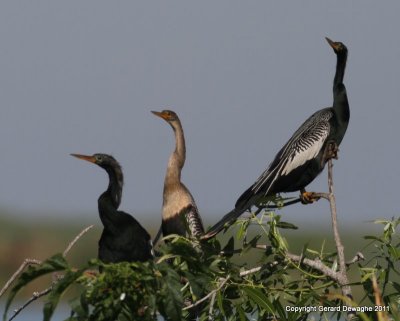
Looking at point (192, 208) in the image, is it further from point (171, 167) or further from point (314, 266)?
point (314, 266)

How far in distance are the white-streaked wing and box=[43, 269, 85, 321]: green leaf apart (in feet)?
12.5

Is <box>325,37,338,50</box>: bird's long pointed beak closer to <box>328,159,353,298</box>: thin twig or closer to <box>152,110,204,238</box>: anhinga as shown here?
<box>152,110,204,238</box>: anhinga

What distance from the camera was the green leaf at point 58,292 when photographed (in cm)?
340

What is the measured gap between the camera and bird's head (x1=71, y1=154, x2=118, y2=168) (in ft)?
22.2

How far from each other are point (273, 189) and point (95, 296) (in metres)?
3.86

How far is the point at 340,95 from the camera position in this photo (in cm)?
808

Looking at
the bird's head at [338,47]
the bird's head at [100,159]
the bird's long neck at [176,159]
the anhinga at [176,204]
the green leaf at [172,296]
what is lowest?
the anhinga at [176,204]

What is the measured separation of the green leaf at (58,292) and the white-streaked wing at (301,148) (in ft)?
12.5

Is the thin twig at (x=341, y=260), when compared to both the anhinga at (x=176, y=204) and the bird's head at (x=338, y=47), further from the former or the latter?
the bird's head at (x=338, y=47)

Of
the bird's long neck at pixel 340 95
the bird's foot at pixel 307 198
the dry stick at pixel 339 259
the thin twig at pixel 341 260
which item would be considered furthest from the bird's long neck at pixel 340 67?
the thin twig at pixel 341 260

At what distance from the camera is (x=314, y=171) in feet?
24.6

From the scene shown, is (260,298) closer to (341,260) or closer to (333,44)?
(341,260)

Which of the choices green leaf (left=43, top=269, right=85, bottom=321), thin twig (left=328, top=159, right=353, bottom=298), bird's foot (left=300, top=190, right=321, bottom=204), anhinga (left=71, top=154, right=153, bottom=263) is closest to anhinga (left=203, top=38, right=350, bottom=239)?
bird's foot (left=300, top=190, right=321, bottom=204)

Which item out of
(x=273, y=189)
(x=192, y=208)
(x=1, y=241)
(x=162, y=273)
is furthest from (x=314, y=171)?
(x=1, y=241)
